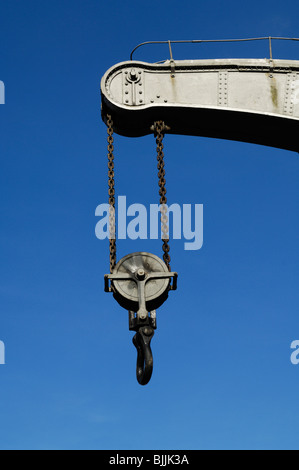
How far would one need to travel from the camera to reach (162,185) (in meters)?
8.96

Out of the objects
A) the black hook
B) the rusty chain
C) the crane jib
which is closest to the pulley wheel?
the rusty chain

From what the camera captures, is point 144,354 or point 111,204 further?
point 111,204

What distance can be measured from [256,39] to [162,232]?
2807 mm

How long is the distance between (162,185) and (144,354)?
2.06m

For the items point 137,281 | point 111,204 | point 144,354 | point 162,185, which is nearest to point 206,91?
point 162,185

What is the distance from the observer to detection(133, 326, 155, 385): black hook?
7934 millimetres

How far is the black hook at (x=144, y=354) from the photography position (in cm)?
793

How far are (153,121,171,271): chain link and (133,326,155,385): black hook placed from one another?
816 mm

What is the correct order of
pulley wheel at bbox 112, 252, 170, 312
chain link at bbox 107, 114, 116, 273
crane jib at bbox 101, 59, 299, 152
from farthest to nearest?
crane jib at bbox 101, 59, 299, 152
chain link at bbox 107, 114, 116, 273
pulley wheel at bbox 112, 252, 170, 312

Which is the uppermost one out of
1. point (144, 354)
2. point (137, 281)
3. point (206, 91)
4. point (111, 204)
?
point (206, 91)

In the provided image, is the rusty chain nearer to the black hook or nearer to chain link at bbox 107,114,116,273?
chain link at bbox 107,114,116,273

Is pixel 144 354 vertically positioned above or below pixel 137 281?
below

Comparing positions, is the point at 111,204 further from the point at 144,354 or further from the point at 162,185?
the point at 144,354

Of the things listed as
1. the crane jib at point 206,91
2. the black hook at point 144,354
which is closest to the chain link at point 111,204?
the crane jib at point 206,91
